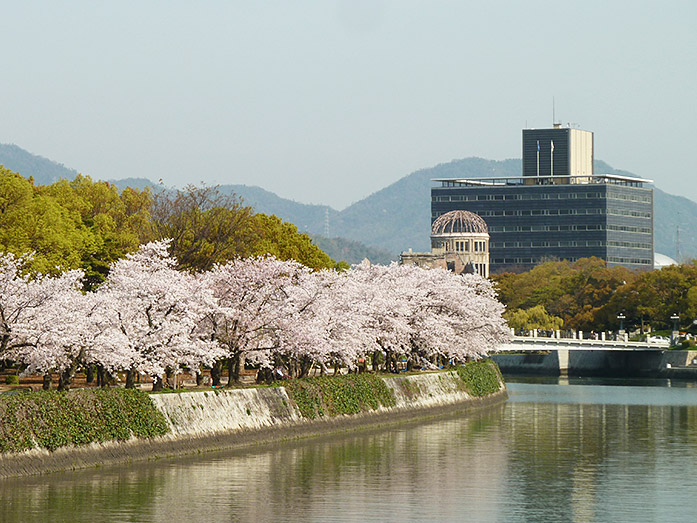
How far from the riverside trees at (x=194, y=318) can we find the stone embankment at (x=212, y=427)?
1987 millimetres

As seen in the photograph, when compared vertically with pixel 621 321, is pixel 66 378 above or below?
below

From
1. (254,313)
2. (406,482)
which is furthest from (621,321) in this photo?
(406,482)

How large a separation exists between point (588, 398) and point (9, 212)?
5795 centimetres

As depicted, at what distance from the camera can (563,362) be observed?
6535 inches

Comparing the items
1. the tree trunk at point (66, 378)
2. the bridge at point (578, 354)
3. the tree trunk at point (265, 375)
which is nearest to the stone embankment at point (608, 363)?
the bridge at point (578, 354)

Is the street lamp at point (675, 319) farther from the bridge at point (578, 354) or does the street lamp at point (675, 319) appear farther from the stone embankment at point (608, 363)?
the stone embankment at point (608, 363)

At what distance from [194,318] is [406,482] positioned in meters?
14.3

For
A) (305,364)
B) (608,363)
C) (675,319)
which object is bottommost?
(608,363)

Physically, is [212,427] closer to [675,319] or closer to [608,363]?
[675,319]

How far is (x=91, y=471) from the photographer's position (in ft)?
152

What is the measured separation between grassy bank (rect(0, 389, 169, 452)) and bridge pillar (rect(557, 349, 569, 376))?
11872 centimetres

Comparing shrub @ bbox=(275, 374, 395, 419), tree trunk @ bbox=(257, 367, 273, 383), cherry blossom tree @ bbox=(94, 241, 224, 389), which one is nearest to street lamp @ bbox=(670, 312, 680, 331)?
shrub @ bbox=(275, 374, 395, 419)

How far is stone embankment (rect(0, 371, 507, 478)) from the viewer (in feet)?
148

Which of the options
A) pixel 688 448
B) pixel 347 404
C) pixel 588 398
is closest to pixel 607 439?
pixel 688 448
